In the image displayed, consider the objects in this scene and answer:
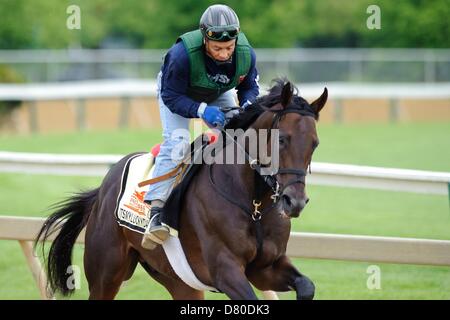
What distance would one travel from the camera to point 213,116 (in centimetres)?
591

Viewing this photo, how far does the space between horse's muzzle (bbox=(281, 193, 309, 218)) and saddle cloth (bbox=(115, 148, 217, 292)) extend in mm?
1221

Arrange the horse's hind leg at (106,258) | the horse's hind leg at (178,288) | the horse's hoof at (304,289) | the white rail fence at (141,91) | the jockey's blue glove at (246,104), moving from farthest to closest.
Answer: the white rail fence at (141,91) → the horse's hind leg at (178,288) → the horse's hind leg at (106,258) → the jockey's blue glove at (246,104) → the horse's hoof at (304,289)

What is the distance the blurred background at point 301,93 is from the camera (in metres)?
10.9

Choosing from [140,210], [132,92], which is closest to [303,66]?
[132,92]

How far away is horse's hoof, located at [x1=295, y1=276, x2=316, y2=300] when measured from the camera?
5.74 metres

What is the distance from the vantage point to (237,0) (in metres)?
31.4

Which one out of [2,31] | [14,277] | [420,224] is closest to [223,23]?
[14,277]

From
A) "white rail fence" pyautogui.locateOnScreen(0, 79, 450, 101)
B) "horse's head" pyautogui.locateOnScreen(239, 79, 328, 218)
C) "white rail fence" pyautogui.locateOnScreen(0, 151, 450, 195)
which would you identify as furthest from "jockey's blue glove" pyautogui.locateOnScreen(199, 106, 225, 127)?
"white rail fence" pyautogui.locateOnScreen(0, 79, 450, 101)

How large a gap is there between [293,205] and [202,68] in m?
1.34

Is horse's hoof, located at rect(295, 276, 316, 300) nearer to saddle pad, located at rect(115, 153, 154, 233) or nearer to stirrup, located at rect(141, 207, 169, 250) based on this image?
stirrup, located at rect(141, 207, 169, 250)

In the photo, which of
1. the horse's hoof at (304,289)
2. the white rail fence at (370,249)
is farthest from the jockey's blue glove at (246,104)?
the white rail fence at (370,249)

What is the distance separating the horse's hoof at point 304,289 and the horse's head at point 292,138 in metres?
0.71

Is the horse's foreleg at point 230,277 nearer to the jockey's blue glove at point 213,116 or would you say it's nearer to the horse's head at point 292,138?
the horse's head at point 292,138

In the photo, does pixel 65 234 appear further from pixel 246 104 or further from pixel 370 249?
pixel 370 249
